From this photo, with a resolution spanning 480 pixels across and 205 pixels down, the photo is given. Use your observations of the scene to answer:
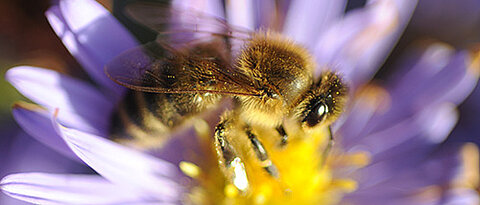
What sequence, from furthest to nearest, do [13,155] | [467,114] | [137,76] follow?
1. [467,114]
2. [13,155]
3. [137,76]

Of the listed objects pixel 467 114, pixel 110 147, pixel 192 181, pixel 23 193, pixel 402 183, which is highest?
pixel 467 114

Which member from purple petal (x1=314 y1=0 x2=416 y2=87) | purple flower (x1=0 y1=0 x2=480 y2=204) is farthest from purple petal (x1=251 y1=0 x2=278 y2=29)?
purple petal (x1=314 y1=0 x2=416 y2=87)

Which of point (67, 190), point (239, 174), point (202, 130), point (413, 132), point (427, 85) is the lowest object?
point (67, 190)

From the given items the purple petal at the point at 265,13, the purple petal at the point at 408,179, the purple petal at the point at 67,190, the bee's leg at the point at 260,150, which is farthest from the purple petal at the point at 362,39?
the purple petal at the point at 67,190

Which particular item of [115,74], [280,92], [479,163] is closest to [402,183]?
[479,163]

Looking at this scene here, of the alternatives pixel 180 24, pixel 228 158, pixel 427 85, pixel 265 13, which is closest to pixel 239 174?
pixel 228 158

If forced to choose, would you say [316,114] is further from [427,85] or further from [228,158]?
[427,85]

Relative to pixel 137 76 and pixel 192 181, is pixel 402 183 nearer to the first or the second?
pixel 192 181

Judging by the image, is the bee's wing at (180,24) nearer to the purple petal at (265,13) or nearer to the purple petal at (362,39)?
the purple petal at (265,13)
